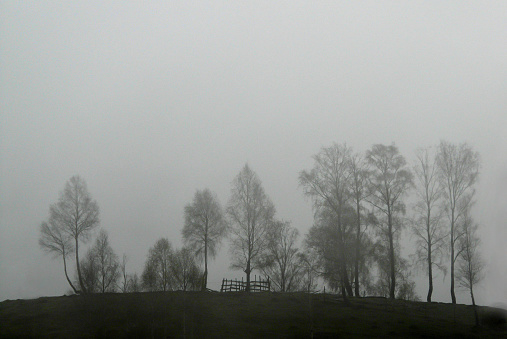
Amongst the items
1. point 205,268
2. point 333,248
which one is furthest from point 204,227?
point 333,248

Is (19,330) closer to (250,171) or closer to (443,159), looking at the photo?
(250,171)

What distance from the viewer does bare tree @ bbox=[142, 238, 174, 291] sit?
56.3m

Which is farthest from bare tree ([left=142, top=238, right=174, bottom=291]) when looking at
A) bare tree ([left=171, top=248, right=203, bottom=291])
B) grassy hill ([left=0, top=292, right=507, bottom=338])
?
grassy hill ([left=0, top=292, right=507, bottom=338])

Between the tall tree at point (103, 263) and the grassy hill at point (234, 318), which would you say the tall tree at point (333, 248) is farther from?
the tall tree at point (103, 263)

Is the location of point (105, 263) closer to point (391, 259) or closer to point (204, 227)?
point (204, 227)

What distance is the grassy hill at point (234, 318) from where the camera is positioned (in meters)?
35.0

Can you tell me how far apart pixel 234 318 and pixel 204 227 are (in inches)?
808

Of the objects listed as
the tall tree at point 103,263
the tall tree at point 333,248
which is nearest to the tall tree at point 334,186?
the tall tree at point 333,248

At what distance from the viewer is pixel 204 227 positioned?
191 ft

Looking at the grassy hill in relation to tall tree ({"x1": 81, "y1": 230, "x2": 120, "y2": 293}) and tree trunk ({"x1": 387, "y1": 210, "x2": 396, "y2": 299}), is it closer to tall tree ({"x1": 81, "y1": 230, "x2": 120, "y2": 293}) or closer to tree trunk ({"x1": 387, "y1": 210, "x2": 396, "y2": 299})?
tree trunk ({"x1": 387, "y1": 210, "x2": 396, "y2": 299})

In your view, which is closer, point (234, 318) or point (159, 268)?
point (234, 318)

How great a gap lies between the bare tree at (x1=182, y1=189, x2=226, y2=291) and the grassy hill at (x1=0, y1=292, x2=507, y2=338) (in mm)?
10970

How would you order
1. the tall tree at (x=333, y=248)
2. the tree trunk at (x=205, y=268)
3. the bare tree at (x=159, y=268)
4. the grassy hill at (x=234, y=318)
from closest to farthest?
the grassy hill at (x=234, y=318) → the tall tree at (x=333, y=248) → the tree trunk at (x=205, y=268) → the bare tree at (x=159, y=268)

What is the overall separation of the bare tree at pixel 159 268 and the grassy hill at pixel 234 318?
10.9 m
